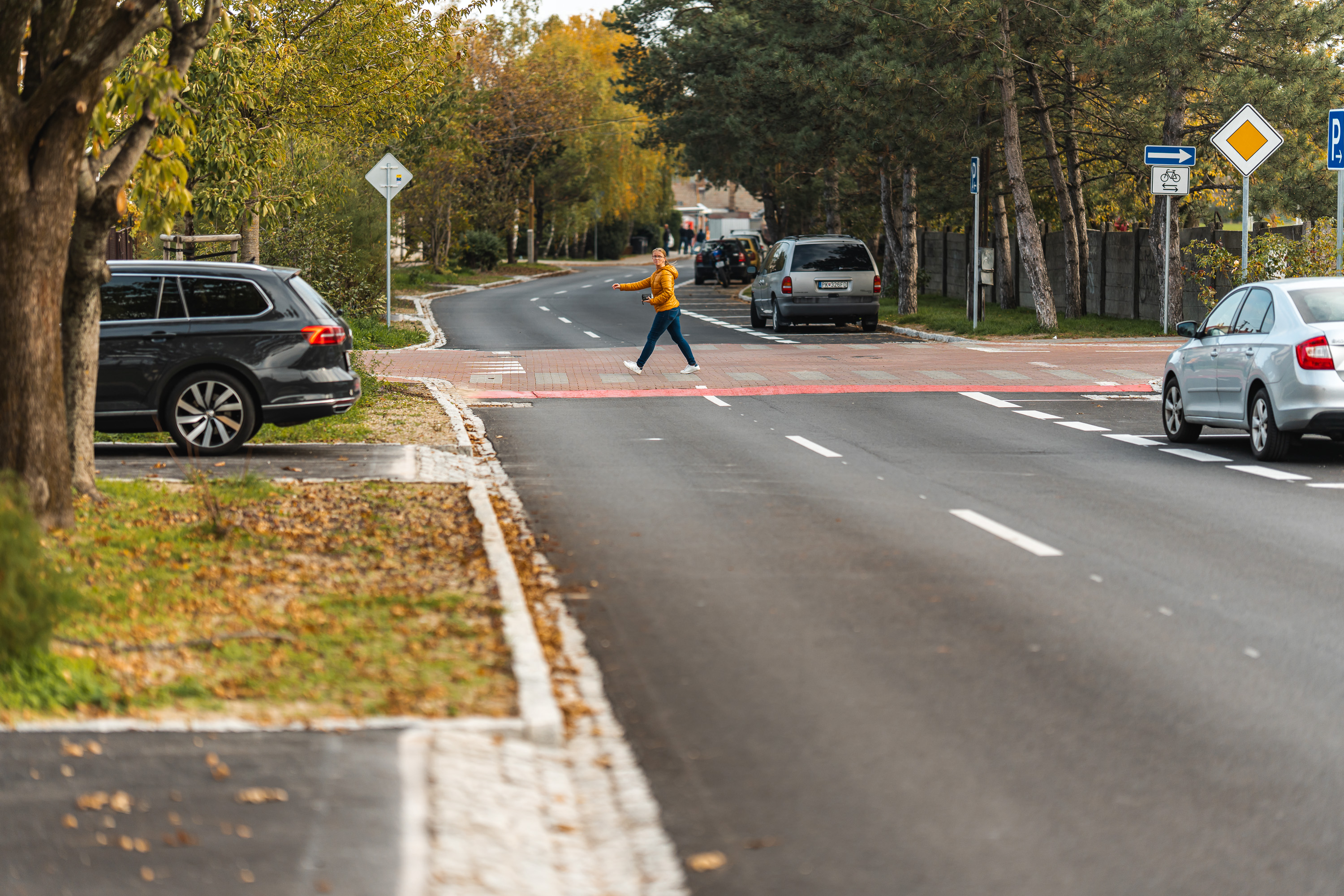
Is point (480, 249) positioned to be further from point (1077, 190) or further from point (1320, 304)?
point (1320, 304)

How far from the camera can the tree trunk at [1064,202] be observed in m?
33.6

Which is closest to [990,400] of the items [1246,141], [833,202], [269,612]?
[1246,141]

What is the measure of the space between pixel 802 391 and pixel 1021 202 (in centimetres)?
1312

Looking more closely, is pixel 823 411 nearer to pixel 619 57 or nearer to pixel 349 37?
pixel 349 37

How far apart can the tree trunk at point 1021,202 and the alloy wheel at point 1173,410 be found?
1557 cm

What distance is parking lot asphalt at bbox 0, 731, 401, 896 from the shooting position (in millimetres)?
4121

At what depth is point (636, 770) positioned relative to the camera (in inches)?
209

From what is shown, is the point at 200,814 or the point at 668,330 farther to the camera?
the point at 668,330

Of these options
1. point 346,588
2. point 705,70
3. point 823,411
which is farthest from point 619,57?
point 346,588

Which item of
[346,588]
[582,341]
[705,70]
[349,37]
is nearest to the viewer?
[346,588]

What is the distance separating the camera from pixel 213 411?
13.4 meters

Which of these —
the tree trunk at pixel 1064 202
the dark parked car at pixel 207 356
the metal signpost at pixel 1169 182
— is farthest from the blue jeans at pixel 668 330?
the tree trunk at pixel 1064 202

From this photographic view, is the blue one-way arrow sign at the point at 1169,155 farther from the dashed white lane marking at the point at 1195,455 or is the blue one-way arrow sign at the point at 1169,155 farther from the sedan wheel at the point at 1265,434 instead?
the sedan wheel at the point at 1265,434

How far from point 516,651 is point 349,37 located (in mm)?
19933
